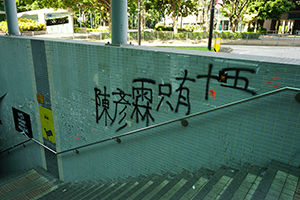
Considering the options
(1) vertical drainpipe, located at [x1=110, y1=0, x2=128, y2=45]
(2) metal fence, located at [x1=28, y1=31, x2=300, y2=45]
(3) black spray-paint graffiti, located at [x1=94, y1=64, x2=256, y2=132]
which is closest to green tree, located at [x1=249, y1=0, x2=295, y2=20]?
(2) metal fence, located at [x1=28, y1=31, x2=300, y2=45]

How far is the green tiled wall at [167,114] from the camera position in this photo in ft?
11.2

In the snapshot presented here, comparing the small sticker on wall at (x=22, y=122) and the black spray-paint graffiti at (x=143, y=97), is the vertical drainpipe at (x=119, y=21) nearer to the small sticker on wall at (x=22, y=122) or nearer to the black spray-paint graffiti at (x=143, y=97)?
the black spray-paint graffiti at (x=143, y=97)

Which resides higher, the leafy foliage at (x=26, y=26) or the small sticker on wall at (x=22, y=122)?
the leafy foliage at (x=26, y=26)

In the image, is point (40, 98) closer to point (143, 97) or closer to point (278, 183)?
point (143, 97)

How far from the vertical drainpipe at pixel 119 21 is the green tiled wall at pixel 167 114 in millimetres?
339

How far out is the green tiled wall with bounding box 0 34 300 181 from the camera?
11.2 feet

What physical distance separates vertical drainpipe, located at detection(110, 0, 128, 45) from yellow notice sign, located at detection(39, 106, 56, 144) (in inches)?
135

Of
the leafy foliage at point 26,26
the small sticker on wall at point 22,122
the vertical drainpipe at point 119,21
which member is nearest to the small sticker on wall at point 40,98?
the small sticker on wall at point 22,122

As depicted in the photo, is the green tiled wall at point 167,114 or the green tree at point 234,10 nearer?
the green tiled wall at point 167,114

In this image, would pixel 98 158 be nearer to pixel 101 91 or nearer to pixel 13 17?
pixel 101 91

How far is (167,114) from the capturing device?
4.45m

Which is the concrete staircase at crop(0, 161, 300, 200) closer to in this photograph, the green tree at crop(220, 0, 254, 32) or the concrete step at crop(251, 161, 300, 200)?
the concrete step at crop(251, 161, 300, 200)

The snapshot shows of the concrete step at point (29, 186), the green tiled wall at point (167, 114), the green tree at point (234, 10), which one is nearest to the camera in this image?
the green tiled wall at point (167, 114)

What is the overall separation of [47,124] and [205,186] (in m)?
5.36
